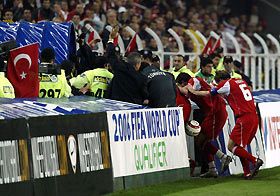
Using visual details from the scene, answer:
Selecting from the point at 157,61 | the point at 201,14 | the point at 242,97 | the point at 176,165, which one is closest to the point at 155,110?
the point at 176,165

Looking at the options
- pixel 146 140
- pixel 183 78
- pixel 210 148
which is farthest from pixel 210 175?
pixel 146 140

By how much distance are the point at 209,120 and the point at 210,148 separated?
0.45 meters

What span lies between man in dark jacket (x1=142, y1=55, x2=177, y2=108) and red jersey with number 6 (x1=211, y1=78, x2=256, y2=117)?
0.73 metres

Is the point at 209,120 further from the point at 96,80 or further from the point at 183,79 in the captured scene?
the point at 96,80

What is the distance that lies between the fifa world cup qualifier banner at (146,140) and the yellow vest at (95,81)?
5.57ft

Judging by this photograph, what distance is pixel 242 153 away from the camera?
11.9m

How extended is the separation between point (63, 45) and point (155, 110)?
11.7 ft

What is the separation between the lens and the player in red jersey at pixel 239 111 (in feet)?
39.1

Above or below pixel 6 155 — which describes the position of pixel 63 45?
above

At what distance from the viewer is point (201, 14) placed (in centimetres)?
2691

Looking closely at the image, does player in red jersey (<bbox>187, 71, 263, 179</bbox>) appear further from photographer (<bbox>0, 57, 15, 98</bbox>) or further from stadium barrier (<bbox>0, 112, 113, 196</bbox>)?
photographer (<bbox>0, 57, 15, 98</bbox>)

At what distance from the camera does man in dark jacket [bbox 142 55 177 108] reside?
12.2 metres

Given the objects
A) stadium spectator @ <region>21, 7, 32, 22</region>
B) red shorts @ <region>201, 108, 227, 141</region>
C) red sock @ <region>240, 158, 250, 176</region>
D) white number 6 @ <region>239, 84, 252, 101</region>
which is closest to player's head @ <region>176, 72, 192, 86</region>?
red shorts @ <region>201, 108, 227, 141</region>

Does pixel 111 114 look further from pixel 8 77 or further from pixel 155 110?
pixel 8 77
